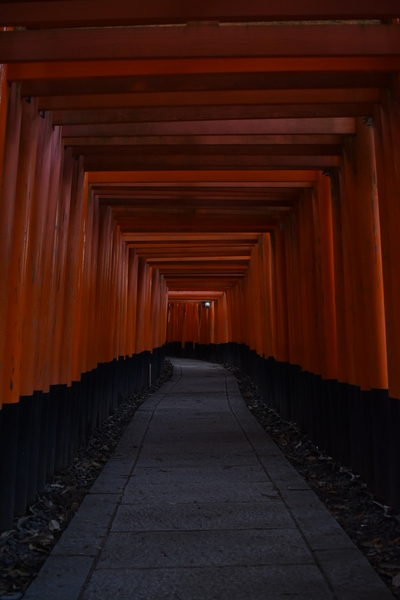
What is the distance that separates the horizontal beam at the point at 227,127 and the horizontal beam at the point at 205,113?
8.5 inches

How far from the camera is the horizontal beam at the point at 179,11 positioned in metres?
3.43

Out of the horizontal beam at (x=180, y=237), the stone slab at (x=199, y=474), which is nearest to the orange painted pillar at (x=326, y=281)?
the stone slab at (x=199, y=474)

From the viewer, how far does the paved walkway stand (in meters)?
2.87

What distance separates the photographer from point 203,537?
362cm

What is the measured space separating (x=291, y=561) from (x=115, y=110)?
3.89 metres

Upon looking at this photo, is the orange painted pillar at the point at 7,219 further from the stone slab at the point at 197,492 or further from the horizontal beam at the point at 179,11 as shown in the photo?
the stone slab at the point at 197,492

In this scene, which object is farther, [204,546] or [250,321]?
[250,321]

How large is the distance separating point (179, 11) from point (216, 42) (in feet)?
1.13

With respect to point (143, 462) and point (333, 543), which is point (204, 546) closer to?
point (333, 543)

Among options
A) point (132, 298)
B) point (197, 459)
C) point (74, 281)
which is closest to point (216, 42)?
point (74, 281)

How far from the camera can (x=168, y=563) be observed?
3.19 meters

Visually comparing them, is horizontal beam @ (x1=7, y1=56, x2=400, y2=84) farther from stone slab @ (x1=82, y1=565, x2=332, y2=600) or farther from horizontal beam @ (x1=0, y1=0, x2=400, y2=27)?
stone slab @ (x1=82, y1=565, x2=332, y2=600)

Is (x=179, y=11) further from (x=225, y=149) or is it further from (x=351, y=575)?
(x=351, y=575)

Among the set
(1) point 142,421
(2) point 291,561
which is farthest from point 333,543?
(1) point 142,421
